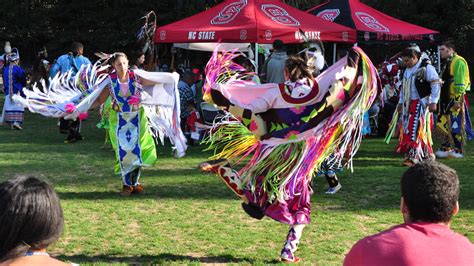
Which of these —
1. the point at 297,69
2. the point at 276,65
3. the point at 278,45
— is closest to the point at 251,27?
the point at 278,45

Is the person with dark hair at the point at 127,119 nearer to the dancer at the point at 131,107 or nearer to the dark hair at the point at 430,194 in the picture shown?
the dancer at the point at 131,107

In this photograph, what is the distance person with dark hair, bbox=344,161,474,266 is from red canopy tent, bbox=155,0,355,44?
7328 mm

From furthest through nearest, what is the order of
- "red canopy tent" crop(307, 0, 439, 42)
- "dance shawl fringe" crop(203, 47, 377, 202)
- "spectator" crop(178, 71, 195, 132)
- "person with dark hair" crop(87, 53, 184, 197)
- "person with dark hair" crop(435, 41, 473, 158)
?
"red canopy tent" crop(307, 0, 439, 42) < "spectator" crop(178, 71, 195, 132) < "person with dark hair" crop(435, 41, 473, 158) < "person with dark hair" crop(87, 53, 184, 197) < "dance shawl fringe" crop(203, 47, 377, 202)

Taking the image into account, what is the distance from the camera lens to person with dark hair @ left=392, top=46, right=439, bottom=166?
734 cm

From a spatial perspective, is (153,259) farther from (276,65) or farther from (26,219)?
(276,65)

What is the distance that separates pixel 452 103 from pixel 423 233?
6.99 meters

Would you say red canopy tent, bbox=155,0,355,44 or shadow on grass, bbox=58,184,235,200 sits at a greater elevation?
red canopy tent, bbox=155,0,355,44

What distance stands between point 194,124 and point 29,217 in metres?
8.05

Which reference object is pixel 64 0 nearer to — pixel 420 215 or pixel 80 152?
pixel 80 152

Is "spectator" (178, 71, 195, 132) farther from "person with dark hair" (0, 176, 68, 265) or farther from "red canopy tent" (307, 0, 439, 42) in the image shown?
"person with dark hair" (0, 176, 68, 265)

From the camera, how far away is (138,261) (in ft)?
14.1

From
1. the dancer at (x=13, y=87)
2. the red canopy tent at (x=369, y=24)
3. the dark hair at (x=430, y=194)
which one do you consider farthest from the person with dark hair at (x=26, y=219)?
the dancer at (x=13, y=87)

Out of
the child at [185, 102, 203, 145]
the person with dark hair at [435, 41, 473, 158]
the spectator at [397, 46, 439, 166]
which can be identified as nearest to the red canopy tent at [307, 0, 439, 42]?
the person with dark hair at [435, 41, 473, 158]

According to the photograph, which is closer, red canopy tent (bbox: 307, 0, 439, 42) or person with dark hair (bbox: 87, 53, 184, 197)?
person with dark hair (bbox: 87, 53, 184, 197)
